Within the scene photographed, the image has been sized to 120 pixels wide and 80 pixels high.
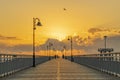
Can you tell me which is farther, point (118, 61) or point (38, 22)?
point (38, 22)

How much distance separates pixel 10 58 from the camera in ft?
114

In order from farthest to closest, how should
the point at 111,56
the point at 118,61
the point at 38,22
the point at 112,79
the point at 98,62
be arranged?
the point at 38,22, the point at 98,62, the point at 111,56, the point at 118,61, the point at 112,79

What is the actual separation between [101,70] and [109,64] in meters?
5.48

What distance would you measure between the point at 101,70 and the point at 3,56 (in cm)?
1174

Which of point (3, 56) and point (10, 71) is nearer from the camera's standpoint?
point (3, 56)

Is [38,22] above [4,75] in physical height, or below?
above

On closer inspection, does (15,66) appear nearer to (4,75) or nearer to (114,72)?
(4,75)

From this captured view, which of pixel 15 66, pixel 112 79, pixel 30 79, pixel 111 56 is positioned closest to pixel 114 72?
pixel 111 56

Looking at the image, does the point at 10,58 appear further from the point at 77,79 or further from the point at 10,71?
the point at 77,79

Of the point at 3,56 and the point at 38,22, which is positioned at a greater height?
the point at 38,22

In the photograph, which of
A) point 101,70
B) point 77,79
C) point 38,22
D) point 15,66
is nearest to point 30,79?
point 77,79

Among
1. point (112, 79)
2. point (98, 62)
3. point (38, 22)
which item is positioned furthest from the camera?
point (38, 22)

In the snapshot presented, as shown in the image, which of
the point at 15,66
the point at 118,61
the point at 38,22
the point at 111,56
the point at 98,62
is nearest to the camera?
the point at 118,61

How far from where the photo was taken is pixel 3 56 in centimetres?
3088
